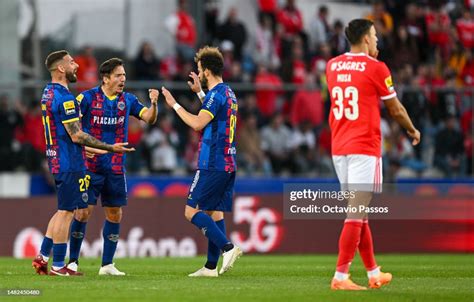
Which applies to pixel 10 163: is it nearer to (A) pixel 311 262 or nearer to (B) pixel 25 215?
(B) pixel 25 215

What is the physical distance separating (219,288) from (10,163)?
1196cm

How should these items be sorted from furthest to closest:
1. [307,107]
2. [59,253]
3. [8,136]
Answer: [307,107] < [8,136] < [59,253]

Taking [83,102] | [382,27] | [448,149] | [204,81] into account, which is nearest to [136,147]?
[448,149]

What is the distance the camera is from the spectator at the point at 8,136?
73.5 feet

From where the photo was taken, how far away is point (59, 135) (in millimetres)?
12859

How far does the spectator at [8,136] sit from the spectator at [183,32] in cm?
424

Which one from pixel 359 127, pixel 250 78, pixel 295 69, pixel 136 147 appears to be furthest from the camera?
pixel 295 69

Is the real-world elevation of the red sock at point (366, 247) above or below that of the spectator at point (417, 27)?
below

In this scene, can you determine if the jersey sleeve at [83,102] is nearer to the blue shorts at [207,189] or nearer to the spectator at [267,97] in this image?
the blue shorts at [207,189]

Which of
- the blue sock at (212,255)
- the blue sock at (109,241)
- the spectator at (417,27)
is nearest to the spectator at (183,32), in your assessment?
the spectator at (417,27)

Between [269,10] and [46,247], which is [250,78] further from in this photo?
[46,247]

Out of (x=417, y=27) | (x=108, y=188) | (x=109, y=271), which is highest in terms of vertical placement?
(x=417, y=27)

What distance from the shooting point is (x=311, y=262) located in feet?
57.5

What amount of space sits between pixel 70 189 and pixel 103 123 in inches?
38.7
